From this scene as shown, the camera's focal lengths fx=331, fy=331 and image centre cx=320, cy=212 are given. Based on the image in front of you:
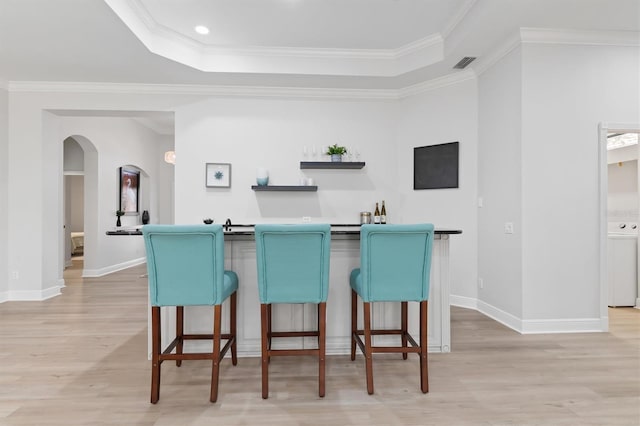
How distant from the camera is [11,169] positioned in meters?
4.29

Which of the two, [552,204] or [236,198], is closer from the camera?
[552,204]

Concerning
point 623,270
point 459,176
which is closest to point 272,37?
point 459,176

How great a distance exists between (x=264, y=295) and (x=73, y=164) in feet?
20.7

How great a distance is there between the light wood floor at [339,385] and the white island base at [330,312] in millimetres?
132

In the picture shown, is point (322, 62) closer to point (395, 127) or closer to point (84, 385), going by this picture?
point (395, 127)

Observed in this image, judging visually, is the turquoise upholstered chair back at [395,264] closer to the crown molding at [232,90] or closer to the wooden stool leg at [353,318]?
the wooden stool leg at [353,318]

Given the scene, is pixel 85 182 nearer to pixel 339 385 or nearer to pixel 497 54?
pixel 339 385

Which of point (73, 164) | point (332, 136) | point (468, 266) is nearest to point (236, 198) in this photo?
point (332, 136)

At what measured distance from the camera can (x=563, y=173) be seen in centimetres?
314

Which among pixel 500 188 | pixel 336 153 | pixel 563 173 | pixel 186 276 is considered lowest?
pixel 186 276

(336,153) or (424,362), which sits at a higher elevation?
(336,153)

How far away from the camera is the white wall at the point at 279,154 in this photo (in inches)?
174

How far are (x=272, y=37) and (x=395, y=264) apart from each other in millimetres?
2906

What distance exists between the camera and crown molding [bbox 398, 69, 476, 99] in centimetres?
401
